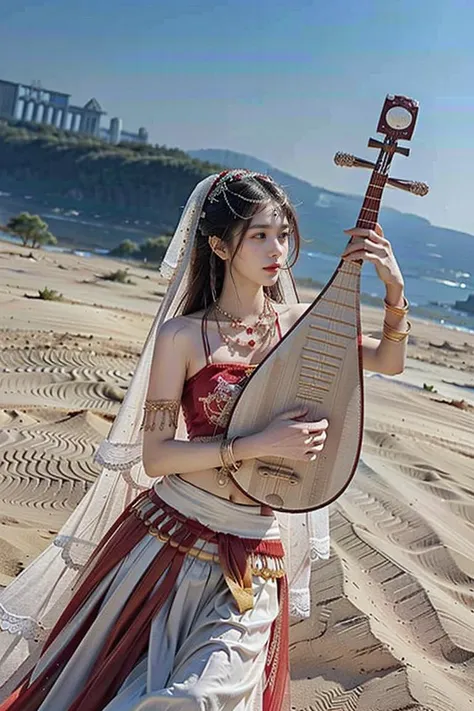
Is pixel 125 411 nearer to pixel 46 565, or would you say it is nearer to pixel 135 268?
pixel 46 565

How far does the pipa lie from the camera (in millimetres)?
2291

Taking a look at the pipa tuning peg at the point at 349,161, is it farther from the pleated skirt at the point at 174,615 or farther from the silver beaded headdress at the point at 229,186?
the pleated skirt at the point at 174,615

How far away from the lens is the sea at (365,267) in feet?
96.0

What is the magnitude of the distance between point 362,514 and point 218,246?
3009mm

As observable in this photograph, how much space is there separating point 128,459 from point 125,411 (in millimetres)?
143

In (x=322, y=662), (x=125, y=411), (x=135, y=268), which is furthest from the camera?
(x=135, y=268)

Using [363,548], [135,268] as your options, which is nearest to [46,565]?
[363,548]

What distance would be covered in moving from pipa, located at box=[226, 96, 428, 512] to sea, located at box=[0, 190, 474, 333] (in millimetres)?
9470

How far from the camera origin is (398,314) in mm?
2416

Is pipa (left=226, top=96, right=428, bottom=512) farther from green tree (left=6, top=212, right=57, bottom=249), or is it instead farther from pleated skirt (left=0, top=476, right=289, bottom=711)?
green tree (left=6, top=212, right=57, bottom=249)

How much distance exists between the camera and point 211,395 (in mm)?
2363

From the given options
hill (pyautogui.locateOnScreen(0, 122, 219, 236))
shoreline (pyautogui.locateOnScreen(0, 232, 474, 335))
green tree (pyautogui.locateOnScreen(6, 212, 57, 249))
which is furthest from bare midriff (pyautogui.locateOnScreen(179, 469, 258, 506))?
hill (pyautogui.locateOnScreen(0, 122, 219, 236))

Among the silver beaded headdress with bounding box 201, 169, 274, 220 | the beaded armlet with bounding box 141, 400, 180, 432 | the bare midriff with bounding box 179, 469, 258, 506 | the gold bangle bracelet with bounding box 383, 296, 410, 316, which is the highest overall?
the silver beaded headdress with bounding box 201, 169, 274, 220

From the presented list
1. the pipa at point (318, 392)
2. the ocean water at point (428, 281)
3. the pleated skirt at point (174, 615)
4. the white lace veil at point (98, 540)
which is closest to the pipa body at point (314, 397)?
the pipa at point (318, 392)
